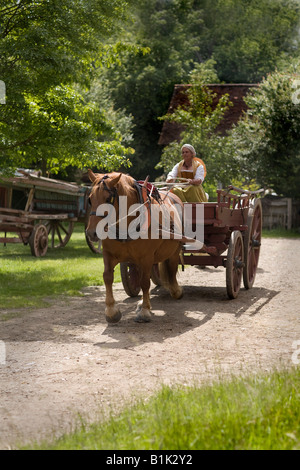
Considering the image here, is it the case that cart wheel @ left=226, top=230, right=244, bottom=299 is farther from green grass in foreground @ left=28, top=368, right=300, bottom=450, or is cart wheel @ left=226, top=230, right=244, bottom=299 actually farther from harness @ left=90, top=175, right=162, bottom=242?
green grass in foreground @ left=28, top=368, right=300, bottom=450

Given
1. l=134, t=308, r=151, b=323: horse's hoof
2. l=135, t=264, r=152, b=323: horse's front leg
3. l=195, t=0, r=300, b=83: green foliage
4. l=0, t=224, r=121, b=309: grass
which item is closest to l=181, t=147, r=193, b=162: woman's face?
l=135, t=264, r=152, b=323: horse's front leg

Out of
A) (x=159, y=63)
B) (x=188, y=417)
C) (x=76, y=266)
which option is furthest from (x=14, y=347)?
(x=159, y=63)

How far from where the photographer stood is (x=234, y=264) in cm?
905

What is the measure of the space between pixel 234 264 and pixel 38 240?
25.5 feet

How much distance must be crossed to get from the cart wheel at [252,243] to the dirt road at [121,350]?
38cm

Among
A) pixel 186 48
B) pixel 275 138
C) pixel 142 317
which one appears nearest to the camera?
pixel 142 317

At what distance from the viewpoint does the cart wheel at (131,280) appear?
898 centimetres

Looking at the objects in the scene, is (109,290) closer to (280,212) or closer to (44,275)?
(44,275)

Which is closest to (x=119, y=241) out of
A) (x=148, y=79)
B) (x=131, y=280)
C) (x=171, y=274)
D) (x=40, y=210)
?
(x=171, y=274)

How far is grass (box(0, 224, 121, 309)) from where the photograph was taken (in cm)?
976

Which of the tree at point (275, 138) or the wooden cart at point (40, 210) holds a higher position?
the tree at point (275, 138)

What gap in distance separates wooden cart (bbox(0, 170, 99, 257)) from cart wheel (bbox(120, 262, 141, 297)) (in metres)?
6.29

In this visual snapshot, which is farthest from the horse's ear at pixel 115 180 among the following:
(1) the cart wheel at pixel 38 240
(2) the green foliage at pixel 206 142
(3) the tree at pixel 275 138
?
(3) the tree at pixel 275 138

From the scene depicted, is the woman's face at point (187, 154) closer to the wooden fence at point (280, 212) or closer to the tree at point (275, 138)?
the tree at point (275, 138)
